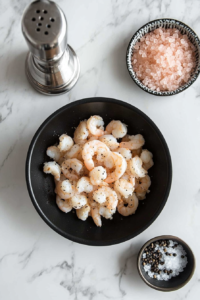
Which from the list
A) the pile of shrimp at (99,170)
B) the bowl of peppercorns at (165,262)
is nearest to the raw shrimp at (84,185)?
the pile of shrimp at (99,170)

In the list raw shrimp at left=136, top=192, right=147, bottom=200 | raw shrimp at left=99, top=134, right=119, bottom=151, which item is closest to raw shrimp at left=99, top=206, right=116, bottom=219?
raw shrimp at left=136, top=192, right=147, bottom=200

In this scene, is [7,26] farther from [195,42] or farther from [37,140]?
[195,42]

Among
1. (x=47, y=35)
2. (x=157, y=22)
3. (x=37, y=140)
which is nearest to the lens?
(x=47, y=35)

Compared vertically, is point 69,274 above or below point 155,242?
below

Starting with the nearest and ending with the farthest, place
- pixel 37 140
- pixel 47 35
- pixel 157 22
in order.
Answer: pixel 47 35 → pixel 37 140 → pixel 157 22

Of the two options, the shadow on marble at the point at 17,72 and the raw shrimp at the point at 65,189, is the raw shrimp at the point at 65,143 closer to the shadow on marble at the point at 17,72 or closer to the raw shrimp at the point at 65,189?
the raw shrimp at the point at 65,189

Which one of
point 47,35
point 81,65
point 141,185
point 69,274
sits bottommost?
point 69,274

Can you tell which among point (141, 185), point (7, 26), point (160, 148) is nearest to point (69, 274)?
point (141, 185)

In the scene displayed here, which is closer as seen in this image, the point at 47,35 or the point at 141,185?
the point at 47,35
